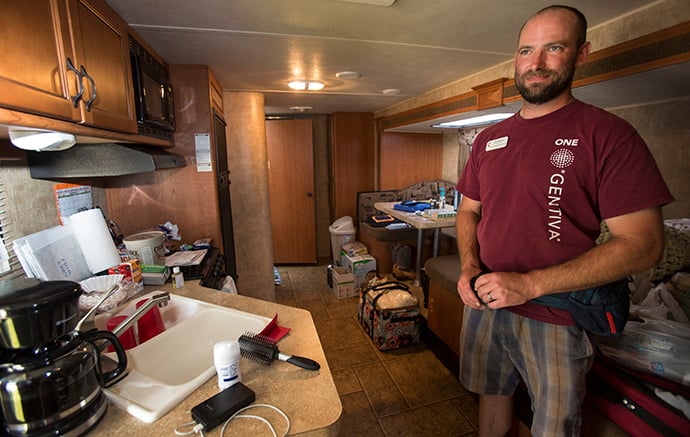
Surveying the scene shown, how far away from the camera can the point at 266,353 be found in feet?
3.15

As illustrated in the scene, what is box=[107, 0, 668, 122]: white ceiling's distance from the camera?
1.42 m

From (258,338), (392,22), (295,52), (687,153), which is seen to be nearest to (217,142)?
(295,52)

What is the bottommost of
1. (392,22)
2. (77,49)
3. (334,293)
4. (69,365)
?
(334,293)

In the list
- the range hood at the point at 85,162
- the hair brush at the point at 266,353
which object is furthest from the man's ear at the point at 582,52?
the range hood at the point at 85,162

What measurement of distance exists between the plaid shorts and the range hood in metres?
1.71

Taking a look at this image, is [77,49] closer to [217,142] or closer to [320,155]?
[217,142]

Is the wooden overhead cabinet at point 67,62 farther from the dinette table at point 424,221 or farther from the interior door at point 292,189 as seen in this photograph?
the interior door at point 292,189

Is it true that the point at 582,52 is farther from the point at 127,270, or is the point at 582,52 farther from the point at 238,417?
the point at 127,270

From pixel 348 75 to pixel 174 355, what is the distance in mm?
2222

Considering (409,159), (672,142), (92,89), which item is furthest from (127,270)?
(409,159)

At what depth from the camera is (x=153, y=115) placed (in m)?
1.76

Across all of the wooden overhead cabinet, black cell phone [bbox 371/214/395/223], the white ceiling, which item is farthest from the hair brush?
black cell phone [bbox 371/214/395/223]

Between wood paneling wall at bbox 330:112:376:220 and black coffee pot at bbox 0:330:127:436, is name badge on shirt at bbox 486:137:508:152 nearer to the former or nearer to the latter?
black coffee pot at bbox 0:330:127:436

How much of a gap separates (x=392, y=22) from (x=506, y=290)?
4.48 feet
